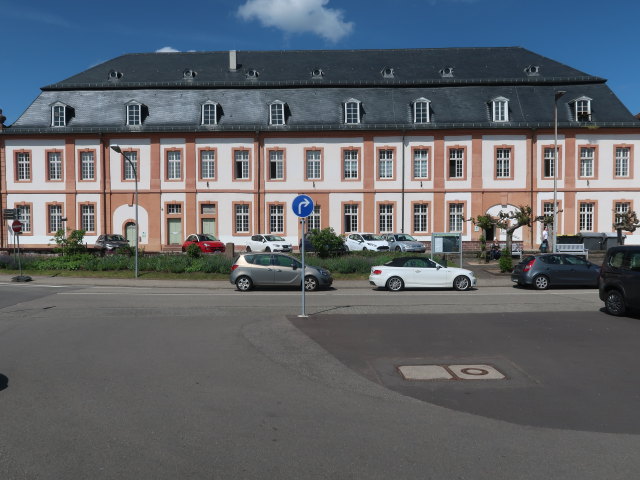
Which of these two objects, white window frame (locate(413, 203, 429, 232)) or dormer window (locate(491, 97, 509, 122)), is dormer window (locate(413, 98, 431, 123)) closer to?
dormer window (locate(491, 97, 509, 122))

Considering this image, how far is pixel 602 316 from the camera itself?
531 inches

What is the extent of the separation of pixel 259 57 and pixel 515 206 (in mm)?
24622

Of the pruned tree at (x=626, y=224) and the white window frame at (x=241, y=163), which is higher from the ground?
the white window frame at (x=241, y=163)

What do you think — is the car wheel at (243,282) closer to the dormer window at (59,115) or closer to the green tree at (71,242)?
the green tree at (71,242)

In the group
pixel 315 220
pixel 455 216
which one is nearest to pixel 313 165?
pixel 315 220

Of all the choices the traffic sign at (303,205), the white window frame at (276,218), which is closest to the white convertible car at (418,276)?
the traffic sign at (303,205)

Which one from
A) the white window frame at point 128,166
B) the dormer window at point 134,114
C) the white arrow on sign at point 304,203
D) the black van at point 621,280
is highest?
the dormer window at point 134,114

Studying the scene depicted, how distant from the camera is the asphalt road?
4719mm

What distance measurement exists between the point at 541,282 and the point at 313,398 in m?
17.7

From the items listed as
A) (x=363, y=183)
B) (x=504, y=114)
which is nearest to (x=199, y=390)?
(x=363, y=183)

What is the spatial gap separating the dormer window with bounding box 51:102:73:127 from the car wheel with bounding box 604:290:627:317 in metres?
41.6

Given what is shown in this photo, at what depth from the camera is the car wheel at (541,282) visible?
22047mm

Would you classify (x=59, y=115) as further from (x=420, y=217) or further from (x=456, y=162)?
(x=456, y=162)

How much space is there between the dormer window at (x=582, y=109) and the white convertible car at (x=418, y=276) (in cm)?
2679
